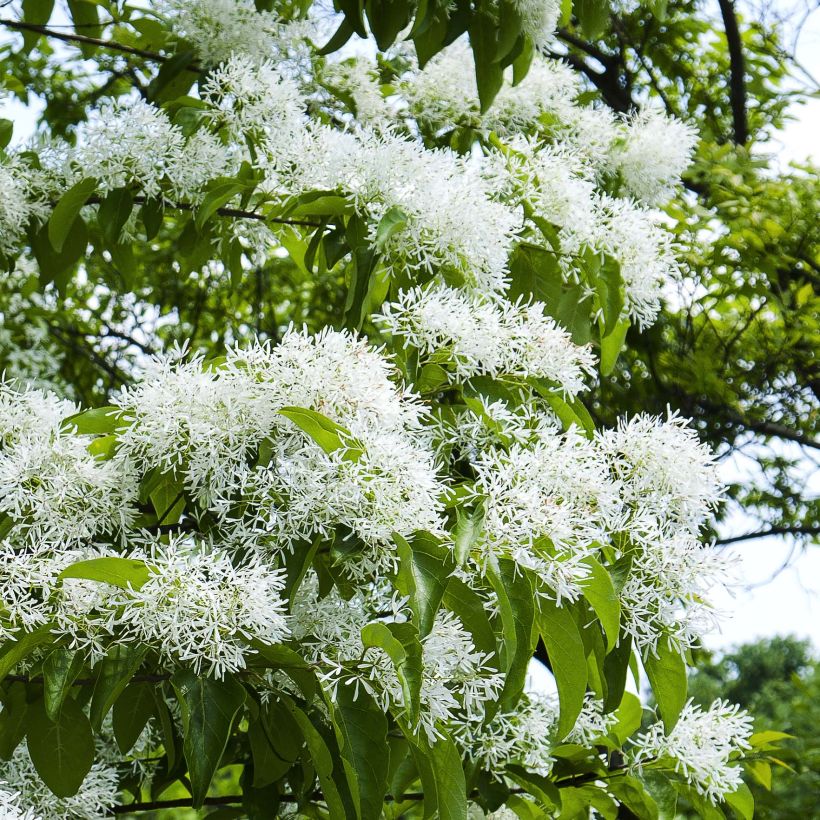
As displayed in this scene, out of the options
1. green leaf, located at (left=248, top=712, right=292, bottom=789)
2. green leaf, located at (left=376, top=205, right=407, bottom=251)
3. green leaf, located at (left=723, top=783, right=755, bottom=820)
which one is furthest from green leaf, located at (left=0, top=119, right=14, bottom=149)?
green leaf, located at (left=723, top=783, right=755, bottom=820)

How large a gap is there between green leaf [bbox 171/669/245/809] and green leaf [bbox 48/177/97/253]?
126cm

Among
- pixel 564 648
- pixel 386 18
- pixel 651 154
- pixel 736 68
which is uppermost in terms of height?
pixel 736 68

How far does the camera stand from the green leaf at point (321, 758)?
1.50 metres

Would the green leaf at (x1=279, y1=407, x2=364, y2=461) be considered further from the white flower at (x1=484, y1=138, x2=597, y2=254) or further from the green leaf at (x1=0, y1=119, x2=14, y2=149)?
the green leaf at (x1=0, y1=119, x2=14, y2=149)

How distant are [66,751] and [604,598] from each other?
2.64 ft

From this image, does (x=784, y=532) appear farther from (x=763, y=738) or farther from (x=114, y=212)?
(x=114, y=212)

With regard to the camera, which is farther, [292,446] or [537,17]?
[537,17]

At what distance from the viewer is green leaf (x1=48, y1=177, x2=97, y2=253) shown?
2.31 m

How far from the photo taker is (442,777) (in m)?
1.57

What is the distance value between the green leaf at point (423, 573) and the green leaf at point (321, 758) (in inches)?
10.2

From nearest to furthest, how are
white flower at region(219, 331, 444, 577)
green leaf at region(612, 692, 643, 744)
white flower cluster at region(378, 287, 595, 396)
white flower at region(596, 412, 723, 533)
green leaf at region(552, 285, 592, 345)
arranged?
white flower at region(219, 331, 444, 577) → white flower at region(596, 412, 723, 533) → white flower cluster at region(378, 287, 595, 396) → green leaf at region(612, 692, 643, 744) → green leaf at region(552, 285, 592, 345)

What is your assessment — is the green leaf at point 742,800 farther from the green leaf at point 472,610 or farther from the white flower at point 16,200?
the white flower at point 16,200

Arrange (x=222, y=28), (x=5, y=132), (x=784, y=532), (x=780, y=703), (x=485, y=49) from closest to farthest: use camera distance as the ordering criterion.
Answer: (x=485, y=49)
(x=5, y=132)
(x=222, y=28)
(x=784, y=532)
(x=780, y=703)

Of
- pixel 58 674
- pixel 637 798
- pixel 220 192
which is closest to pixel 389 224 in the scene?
pixel 220 192
